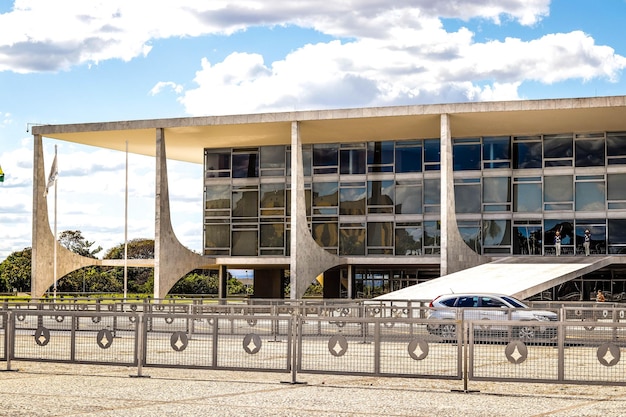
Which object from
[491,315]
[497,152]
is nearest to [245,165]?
[497,152]

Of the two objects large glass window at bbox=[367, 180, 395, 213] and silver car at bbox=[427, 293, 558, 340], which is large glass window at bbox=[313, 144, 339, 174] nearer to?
large glass window at bbox=[367, 180, 395, 213]

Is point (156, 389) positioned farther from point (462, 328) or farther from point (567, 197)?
point (567, 197)

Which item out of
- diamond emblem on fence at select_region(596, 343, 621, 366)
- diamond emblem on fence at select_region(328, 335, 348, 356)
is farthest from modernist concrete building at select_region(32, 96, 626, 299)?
diamond emblem on fence at select_region(328, 335, 348, 356)

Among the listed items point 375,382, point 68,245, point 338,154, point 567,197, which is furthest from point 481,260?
point 68,245

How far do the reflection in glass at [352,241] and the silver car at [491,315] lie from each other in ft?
87.1

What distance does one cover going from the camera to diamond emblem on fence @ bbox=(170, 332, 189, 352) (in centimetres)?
1634

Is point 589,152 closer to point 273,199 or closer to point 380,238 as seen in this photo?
point 380,238

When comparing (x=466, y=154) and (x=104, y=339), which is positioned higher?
(x=466, y=154)

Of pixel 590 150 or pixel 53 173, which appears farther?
pixel 53 173

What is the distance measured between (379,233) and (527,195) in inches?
322

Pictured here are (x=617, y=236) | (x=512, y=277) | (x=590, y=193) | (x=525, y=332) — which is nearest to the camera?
(x=525, y=332)

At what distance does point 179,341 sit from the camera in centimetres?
1639

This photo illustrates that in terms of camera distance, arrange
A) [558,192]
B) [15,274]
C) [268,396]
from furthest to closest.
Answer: [15,274], [558,192], [268,396]

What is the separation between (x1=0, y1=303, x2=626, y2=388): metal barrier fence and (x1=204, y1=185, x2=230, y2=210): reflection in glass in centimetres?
3908
